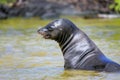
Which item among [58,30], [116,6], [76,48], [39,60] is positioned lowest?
[39,60]

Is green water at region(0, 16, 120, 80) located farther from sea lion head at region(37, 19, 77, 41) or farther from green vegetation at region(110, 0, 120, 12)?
green vegetation at region(110, 0, 120, 12)

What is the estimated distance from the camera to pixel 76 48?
10.2 m

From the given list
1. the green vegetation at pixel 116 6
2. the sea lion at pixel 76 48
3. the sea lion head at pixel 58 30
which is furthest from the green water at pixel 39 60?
the green vegetation at pixel 116 6

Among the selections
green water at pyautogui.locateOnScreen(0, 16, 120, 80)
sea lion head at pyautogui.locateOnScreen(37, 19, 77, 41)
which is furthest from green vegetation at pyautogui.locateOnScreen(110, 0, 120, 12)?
sea lion head at pyautogui.locateOnScreen(37, 19, 77, 41)

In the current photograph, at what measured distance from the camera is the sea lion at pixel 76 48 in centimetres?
990

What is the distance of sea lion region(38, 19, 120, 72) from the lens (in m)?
9.90

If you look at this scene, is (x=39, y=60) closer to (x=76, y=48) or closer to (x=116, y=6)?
(x=76, y=48)

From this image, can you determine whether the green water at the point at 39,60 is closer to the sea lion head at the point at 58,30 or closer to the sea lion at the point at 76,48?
the sea lion at the point at 76,48

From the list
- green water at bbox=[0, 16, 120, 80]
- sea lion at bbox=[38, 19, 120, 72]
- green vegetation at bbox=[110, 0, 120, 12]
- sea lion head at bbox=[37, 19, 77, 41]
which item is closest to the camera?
green water at bbox=[0, 16, 120, 80]

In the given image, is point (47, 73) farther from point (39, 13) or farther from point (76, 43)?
point (39, 13)

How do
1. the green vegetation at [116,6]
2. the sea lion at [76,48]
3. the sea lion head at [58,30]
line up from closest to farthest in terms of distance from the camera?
the sea lion at [76,48] < the sea lion head at [58,30] < the green vegetation at [116,6]

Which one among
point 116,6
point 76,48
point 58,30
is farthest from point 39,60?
point 116,6

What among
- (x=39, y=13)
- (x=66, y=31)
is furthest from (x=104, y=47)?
(x=39, y=13)

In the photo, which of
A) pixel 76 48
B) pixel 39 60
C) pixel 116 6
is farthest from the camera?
pixel 116 6
